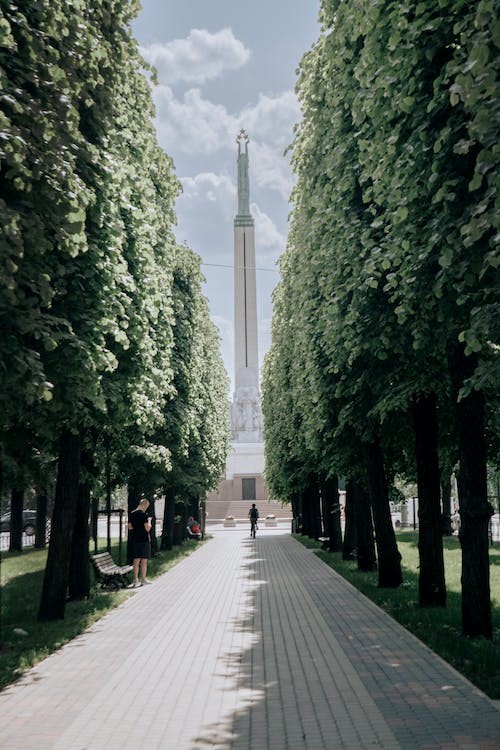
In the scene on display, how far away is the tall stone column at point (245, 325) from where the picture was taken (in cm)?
7988

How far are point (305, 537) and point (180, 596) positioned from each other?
26.5 meters

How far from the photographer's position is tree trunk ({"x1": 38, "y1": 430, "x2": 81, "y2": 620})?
1347cm

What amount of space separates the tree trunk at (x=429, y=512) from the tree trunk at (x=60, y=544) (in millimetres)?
6170

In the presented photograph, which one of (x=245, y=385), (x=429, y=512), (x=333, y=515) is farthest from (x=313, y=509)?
(x=245, y=385)

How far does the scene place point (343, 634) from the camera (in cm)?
1125

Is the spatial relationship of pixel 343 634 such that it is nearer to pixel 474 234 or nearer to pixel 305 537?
pixel 474 234

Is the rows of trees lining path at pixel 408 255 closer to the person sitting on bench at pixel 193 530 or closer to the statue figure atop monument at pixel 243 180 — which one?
the person sitting on bench at pixel 193 530

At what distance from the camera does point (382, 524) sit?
54.4ft

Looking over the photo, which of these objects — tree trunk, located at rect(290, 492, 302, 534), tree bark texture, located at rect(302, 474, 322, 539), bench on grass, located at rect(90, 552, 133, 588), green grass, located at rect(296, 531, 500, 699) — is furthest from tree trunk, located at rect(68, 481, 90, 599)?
tree trunk, located at rect(290, 492, 302, 534)

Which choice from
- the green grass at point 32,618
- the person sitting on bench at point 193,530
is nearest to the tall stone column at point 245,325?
the person sitting on bench at point 193,530

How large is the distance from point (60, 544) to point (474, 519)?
280 inches

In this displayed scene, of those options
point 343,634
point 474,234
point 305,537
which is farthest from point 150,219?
point 305,537

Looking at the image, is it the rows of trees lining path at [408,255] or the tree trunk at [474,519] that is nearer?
the rows of trees lining path at [408,255]

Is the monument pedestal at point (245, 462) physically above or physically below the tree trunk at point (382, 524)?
above
